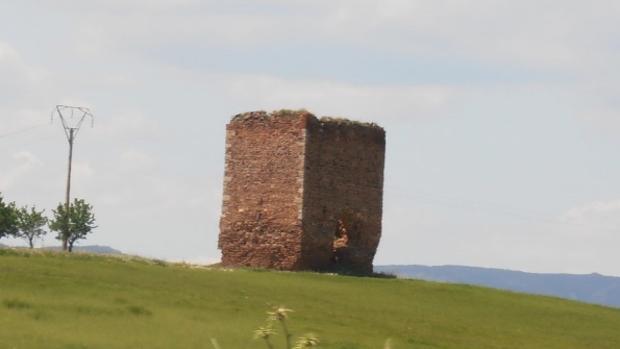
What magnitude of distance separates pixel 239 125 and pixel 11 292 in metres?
16.3

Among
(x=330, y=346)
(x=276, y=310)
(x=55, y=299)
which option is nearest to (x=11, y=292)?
(x=55, y=299)

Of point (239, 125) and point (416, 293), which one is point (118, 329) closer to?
point (416, 293)

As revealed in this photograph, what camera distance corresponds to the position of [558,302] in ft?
124

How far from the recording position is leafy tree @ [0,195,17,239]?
57.1 m

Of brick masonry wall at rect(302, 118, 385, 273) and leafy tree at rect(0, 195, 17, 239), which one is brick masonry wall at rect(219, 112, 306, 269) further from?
leafy tree at rect(0, 195, 17, 239)

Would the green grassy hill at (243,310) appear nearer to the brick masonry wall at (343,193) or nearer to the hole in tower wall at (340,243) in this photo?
the brick masonry wall at (343,193)

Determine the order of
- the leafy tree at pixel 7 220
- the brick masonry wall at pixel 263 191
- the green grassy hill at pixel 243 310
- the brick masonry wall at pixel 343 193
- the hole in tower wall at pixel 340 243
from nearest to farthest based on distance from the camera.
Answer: the green grassy hill at pixel 243 310
the brick masonry wall at pixel 263 191
the brick masonry wall at pixel 343 193
the hole in tower wall at pixel 340 243
the leafy tree at pixel 7 220

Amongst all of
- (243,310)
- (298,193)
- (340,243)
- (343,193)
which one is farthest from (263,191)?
(243,310)

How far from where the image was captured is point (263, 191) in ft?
130

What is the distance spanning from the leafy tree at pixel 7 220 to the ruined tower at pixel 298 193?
19.3 meters

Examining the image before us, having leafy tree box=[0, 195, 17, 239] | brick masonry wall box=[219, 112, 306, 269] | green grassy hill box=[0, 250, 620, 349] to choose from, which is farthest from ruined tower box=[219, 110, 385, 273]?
leafy tree box=[0, 195, 17, 239]

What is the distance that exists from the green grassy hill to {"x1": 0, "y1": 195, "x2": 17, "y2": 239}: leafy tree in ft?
75.5

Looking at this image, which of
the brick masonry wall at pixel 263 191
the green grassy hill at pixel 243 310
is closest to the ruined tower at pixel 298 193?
the brick masonry wall at pixel 263 191

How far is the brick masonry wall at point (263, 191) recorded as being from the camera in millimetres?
39094
